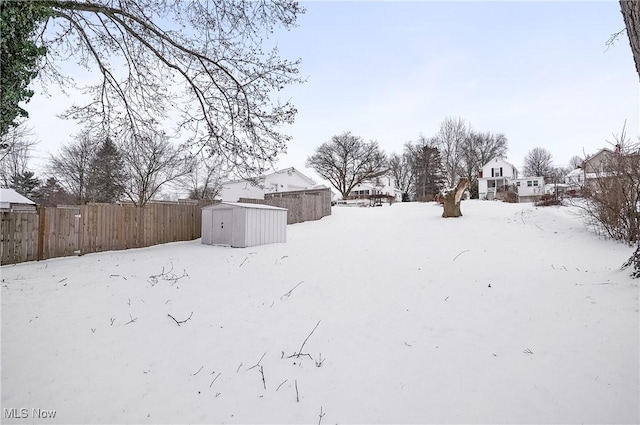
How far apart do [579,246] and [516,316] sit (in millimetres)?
5403

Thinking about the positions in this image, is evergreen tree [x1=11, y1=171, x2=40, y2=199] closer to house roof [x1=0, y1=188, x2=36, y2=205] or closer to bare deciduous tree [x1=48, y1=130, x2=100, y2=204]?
bare deciduous tree [x1=48, y1=130, x2=100, y2=204]

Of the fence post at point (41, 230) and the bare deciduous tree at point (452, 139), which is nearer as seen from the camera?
the fence post at point (41, 230)

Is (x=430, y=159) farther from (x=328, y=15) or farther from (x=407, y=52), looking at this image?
(x=328, y=15)

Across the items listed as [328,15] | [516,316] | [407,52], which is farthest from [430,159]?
[516,316]

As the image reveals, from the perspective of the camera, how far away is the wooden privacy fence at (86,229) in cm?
734

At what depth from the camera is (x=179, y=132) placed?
5.86 metres

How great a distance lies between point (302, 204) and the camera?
1595 centimetres

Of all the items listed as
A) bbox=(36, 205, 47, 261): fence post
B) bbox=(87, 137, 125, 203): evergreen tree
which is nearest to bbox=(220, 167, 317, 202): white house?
bbox=(87, 137, 125, 203): evergreen tree

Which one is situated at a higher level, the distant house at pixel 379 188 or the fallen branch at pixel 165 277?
the distant house at pixel 379 188

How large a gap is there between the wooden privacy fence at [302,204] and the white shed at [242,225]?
4972 millimetres

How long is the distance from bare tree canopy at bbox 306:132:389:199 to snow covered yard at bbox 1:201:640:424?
1298 inches

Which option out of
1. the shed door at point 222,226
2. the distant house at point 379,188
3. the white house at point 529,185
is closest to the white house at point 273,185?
the distant house at point 379,188

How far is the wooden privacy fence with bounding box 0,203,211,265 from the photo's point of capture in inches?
289

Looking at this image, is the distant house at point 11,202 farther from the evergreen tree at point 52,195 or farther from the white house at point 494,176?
the white house at point 494,176
